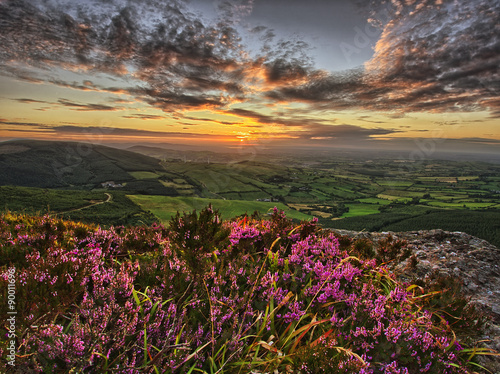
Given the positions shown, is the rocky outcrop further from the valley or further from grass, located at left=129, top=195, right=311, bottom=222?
grass, located at left=129, top=195, right=311, bottom=222

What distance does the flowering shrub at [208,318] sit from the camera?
1996 mm

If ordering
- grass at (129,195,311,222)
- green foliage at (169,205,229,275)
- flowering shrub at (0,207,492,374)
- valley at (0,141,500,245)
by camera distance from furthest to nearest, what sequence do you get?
grass at (129,195,311,222)
valley at (0,141,500,245)
green foliage at (169,205,229,275)
flowering shrub at (0,207,492,374)

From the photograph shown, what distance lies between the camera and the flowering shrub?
2.00 meters

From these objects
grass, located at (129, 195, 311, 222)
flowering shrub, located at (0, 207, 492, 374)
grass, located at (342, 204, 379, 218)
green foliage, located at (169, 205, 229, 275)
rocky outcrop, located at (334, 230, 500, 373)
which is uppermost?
green foliage, located at (169, 205, 229, 275)

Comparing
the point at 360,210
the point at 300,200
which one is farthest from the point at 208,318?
the point at 300,200

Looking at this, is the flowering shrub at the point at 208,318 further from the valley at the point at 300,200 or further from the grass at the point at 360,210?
the grass at the point at 360,210

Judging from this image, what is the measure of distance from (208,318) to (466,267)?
Result: 6285 millimetres

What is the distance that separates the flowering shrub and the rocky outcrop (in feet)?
3.34

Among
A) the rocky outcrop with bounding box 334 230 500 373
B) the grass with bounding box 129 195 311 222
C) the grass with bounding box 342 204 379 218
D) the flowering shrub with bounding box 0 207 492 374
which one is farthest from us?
the grass with bounding box 342 204 379 218

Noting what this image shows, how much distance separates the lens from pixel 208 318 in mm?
2566

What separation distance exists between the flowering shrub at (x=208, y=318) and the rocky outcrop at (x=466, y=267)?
3.34ft

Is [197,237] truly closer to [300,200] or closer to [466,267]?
[466,267]

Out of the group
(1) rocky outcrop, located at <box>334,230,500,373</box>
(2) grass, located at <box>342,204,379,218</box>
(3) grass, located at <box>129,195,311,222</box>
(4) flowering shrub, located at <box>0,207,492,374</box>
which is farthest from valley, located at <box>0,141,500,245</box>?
(4) flowering shrub, located at <box>0,207,492,374</box>

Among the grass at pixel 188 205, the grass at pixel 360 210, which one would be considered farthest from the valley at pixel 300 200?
the grass at pixel 360 210
